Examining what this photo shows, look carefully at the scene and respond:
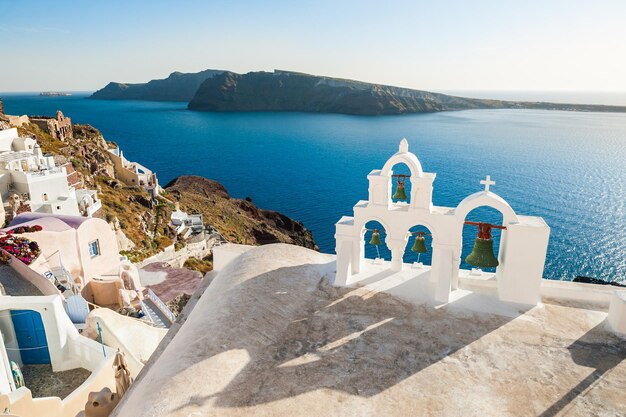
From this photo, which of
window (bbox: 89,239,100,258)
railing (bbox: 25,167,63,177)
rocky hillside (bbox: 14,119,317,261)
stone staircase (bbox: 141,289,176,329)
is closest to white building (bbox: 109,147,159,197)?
rocky hillside (bbox: 14,119,317,261)

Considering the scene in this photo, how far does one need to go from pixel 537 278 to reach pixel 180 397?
7057 mm

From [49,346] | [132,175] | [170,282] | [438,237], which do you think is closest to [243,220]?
[132,175]

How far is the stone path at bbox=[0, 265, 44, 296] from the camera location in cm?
1485

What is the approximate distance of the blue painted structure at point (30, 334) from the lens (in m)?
12.3

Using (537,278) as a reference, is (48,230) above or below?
below

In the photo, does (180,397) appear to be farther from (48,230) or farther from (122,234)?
(122,234)

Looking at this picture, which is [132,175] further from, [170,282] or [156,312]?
[156,312]

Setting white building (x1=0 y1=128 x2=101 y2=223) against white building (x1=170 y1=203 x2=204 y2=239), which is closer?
white building (x1=0 y1=128 x2=101 y2=223)

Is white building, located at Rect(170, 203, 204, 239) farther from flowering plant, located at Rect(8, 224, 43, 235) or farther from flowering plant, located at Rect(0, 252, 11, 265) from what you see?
flowering plant, located at Rect(0, 252, 11, 265)

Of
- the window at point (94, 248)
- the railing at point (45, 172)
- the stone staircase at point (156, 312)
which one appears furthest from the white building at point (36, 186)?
the stone staircase at point (156, 312)

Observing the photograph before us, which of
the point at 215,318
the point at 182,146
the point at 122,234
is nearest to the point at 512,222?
the point at 215,318

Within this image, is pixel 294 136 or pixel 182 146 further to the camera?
pixel 294 136

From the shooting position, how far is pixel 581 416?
539 cm

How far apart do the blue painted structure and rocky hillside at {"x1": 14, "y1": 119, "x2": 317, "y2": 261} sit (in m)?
21.5
